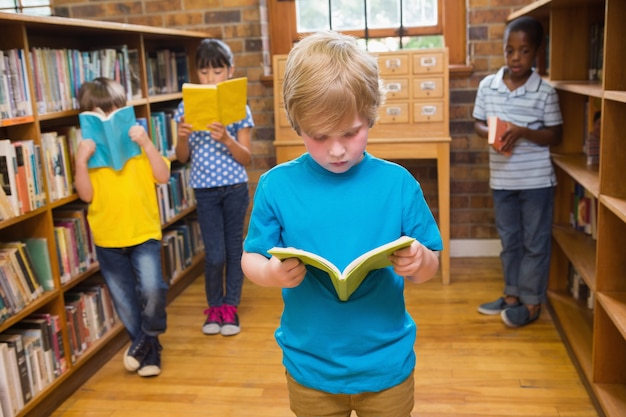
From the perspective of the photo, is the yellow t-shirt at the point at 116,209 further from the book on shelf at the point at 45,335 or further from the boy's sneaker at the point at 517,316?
the boy's sneaker at the point at 517,316

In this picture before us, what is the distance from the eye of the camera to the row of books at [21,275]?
2.14 meters

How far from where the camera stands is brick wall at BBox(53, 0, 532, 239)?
153 inches

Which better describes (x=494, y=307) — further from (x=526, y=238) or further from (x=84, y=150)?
(x=84, y=150)

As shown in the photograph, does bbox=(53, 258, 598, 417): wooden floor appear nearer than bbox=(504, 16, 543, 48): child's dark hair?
Yes

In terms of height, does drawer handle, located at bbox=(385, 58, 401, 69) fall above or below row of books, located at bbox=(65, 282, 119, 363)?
above

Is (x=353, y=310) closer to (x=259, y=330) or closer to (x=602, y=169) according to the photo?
(x=602, y=169)

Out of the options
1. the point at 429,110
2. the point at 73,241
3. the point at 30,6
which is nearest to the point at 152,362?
the point at 73,241

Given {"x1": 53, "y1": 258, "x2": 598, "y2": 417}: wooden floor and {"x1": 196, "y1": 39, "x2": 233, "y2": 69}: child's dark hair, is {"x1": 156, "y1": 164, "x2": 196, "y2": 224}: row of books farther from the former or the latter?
{"x1": 196, "y1": 39, "x2": 233, "y2": 69}: child's dark hair

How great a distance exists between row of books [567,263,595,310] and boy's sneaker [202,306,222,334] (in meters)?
1.70

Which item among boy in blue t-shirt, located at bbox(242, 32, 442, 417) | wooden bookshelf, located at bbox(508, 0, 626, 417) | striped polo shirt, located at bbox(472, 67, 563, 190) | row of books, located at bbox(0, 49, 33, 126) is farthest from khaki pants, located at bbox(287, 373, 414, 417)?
striped polo shirt, located at bbox(472, 67, 563, 190)

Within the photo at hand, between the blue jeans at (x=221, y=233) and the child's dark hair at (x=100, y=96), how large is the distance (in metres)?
0.60

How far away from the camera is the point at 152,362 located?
2676 millimetres

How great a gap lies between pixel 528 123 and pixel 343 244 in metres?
1.93

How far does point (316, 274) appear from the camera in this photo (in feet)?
4.23
